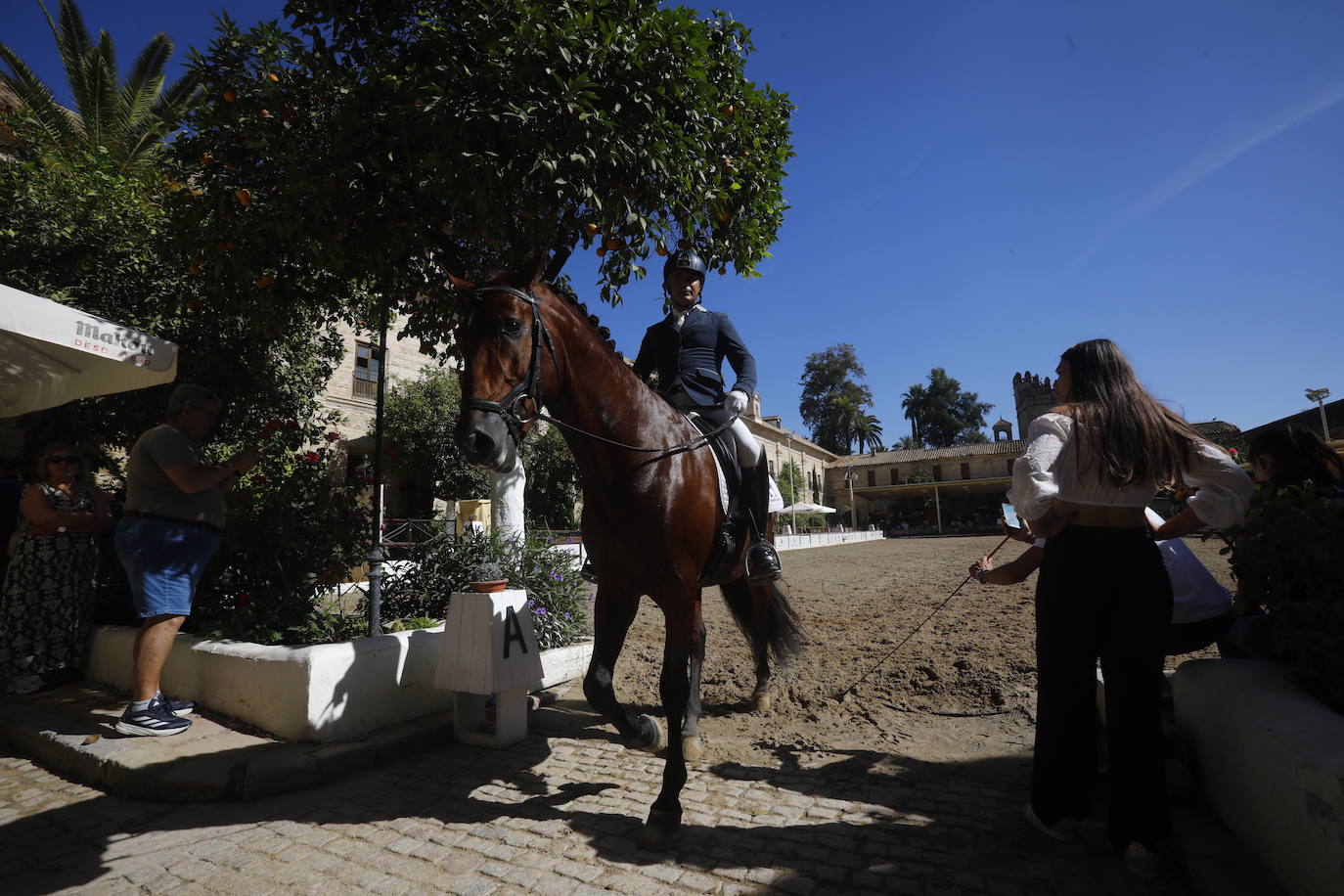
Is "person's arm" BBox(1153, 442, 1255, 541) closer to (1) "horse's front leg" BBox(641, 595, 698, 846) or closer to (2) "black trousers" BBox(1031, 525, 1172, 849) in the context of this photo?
(2) "black trousers" BBox(1031, 525, 1172, 849)

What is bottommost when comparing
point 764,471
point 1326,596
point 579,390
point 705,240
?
point 1326,596

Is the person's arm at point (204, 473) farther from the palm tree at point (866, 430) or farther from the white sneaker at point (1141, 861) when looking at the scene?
the palm tree at point (866, 430)

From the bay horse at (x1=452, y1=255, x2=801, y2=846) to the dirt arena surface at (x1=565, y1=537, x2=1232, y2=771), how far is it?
2.72 ft

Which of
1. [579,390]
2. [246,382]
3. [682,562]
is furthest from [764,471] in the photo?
[246,382]

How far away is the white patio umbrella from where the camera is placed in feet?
11.5

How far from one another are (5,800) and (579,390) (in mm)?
3672

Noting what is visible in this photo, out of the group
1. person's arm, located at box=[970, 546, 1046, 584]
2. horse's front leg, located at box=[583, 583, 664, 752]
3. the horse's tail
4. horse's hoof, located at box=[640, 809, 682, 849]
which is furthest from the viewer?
the horse's tail

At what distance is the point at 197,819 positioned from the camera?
2855mm

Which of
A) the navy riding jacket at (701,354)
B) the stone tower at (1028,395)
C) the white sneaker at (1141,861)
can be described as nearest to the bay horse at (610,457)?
the navy riding jacket at (701,354)

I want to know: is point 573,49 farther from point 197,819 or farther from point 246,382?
point 246,382

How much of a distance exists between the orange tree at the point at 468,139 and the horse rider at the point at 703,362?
497 mm

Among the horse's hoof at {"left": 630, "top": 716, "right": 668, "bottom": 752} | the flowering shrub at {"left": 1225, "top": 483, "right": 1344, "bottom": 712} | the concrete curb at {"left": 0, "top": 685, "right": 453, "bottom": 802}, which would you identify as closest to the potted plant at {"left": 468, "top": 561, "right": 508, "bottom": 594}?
the concrete curb at {"left": 0, "top": 685, "right": 453, "bottom": 802}

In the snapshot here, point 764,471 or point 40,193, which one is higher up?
point 40,193

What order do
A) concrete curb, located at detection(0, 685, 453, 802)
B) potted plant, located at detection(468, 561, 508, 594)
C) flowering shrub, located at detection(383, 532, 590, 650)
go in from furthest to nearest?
flowering shrub, located at detection(383, 532, 590, 650), potted plant, located at detection(468, 561, 508, 594), concrete curb, located at detection(0, 685, 453, 802)
